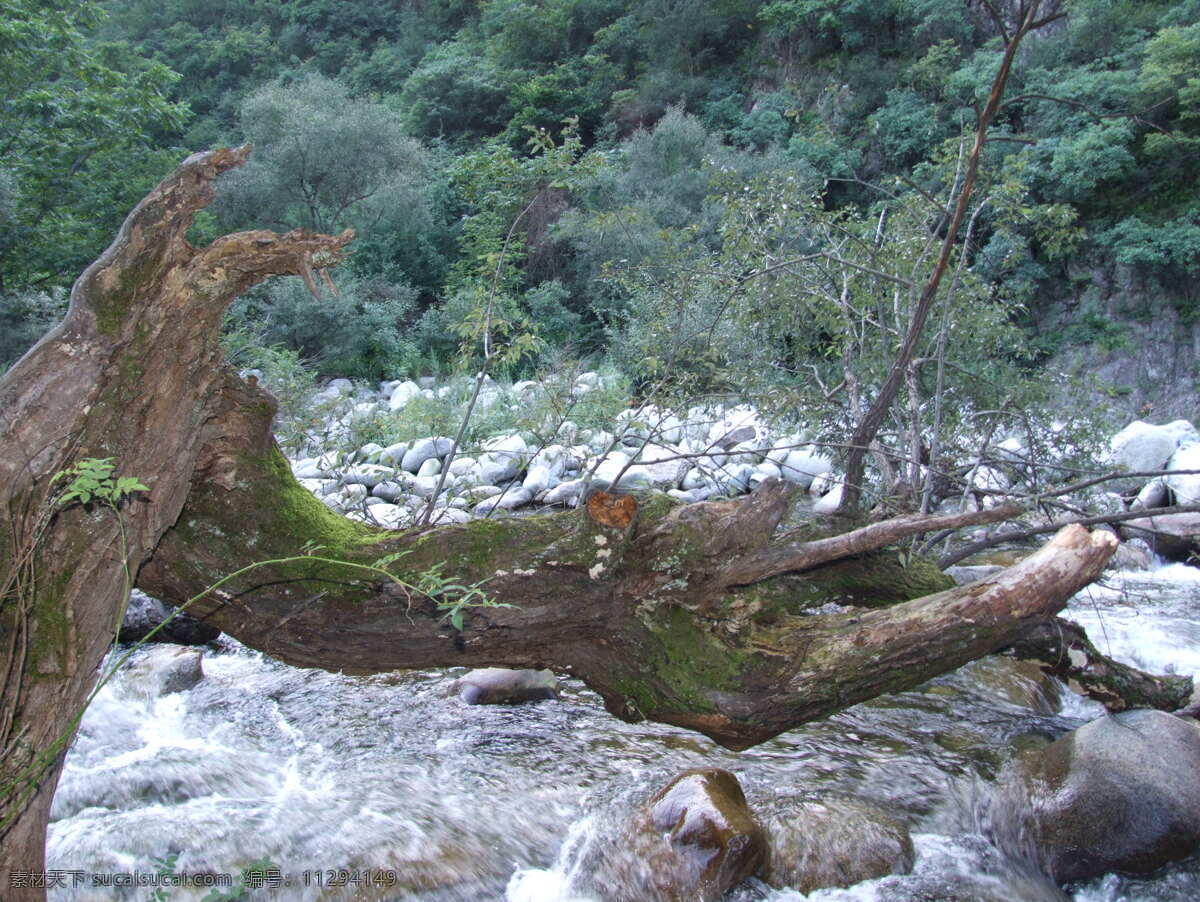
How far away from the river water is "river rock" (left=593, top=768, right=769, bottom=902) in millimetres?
118

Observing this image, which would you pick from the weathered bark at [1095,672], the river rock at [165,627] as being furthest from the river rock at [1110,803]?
the river rock at [165,627]

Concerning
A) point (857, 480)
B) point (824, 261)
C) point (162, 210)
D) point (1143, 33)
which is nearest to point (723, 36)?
point (1143, 33)

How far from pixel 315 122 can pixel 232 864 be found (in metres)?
17.5

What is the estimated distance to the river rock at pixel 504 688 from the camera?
14.6ft

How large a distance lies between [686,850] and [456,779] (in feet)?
3.81

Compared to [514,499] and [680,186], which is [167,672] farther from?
[680,186]

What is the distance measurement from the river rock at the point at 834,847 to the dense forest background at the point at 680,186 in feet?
7.64

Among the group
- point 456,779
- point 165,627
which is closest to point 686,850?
point 456,779

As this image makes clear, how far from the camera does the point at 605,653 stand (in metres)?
2.40

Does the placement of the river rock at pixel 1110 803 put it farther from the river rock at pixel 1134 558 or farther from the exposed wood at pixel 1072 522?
the river rock at pixel 1134 558

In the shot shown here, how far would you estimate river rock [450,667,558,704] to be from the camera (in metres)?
4.46

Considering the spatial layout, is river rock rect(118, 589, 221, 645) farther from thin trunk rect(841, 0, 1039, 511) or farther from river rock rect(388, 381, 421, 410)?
river rock rect(388, 381, 421, 410)

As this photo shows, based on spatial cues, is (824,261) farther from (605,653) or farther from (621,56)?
(621,56)

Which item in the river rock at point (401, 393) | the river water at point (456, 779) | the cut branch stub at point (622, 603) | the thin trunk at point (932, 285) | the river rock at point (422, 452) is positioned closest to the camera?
the cut branch stub at point (622, 603)
